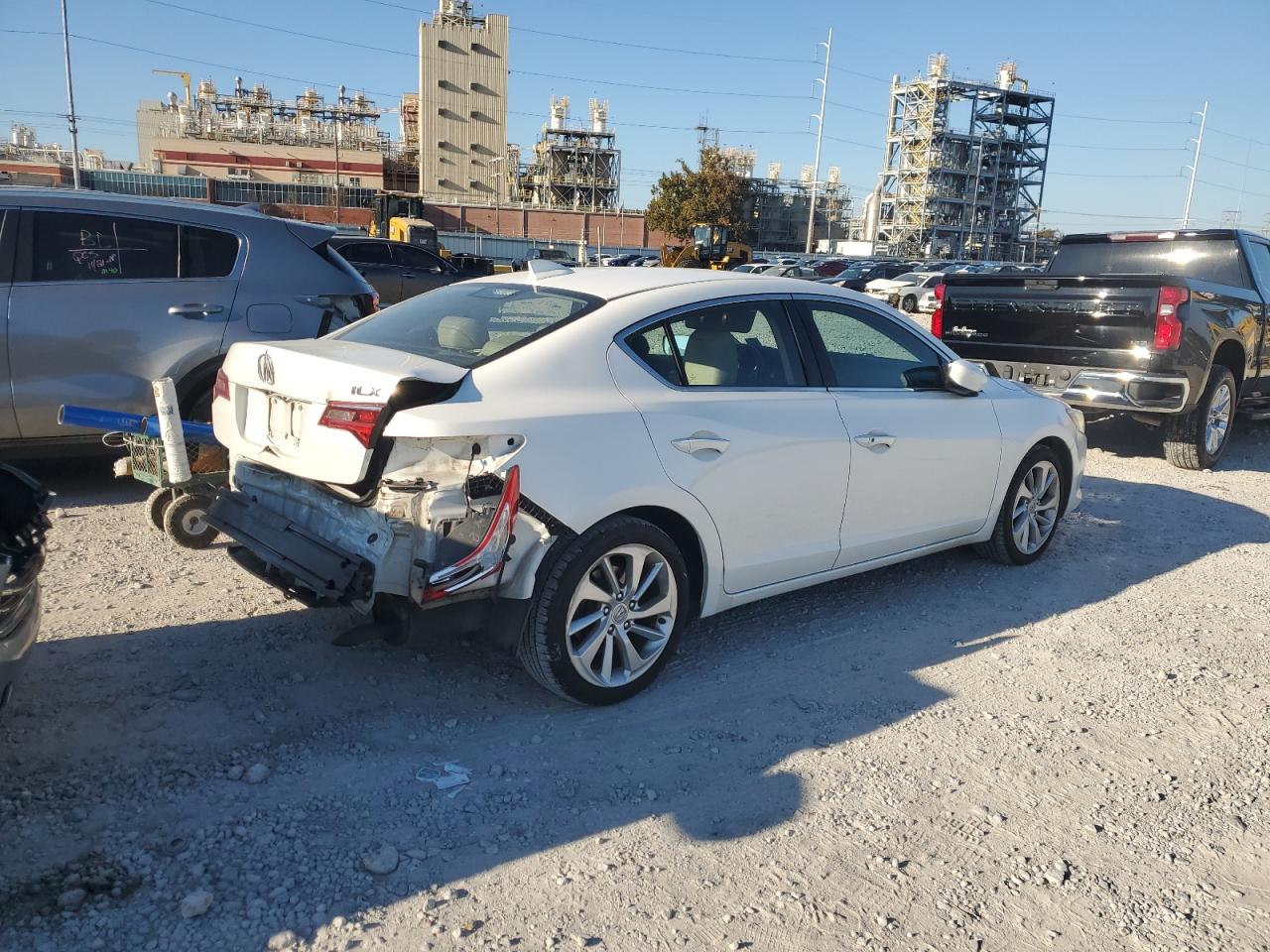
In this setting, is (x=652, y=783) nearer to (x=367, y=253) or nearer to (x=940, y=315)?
(x=940, y=315)

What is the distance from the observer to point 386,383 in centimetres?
332

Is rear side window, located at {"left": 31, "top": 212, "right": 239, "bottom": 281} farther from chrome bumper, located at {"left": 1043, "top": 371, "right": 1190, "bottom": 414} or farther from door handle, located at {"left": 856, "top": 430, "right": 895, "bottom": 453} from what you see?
chrome bumper, located at {"left": 1043, "top": 371, "right": 1190, "bottom": 414}

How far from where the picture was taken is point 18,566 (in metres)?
2.90

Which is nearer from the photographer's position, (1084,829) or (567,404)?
(1084,829)

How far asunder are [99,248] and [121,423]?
1.77 metres

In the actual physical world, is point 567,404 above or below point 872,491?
above

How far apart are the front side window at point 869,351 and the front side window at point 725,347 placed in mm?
233

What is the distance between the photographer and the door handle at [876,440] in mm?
4445

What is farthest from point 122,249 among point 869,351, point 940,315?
point 940,315

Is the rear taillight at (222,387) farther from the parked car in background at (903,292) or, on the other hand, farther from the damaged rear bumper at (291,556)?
the parked car in background at (903,292)

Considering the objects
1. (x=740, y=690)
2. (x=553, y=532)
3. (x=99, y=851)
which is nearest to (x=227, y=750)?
(x=99, y=851)

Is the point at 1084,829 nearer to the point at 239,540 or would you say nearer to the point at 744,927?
the point at 744,927

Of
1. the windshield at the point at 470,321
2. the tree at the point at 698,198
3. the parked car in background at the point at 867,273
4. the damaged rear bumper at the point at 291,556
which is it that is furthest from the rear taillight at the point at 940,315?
the tree at the point at 698,198

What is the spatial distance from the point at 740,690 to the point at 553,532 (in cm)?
113
